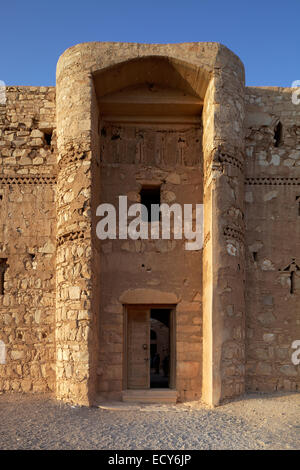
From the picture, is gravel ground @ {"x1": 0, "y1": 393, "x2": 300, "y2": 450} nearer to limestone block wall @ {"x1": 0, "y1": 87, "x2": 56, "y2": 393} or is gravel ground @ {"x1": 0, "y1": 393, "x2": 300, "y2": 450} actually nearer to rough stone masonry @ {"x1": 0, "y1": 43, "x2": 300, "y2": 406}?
rough stone masonry @ {"x1": 0, "y1": 43, "x2": 300, "y2": 406}

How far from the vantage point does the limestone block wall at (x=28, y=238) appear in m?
8.55

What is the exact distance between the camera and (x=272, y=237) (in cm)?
895

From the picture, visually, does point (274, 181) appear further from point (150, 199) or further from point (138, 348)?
point (138, 348)

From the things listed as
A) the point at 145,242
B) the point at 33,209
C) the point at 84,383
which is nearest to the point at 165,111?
the point at 145,242

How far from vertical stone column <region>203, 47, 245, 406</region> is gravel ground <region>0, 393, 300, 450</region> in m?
0.58

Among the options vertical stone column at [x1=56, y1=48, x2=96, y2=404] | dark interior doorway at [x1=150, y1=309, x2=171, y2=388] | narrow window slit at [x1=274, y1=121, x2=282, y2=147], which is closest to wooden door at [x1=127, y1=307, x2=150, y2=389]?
vertical stone column at [x1=56, y1=48, x2=96, y2=404]

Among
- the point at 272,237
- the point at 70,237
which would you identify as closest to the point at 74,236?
the point at 70,237

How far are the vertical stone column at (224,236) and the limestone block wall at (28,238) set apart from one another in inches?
120

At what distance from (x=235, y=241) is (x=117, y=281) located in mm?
2397

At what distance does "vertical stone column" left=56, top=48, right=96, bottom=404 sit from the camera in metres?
7.73

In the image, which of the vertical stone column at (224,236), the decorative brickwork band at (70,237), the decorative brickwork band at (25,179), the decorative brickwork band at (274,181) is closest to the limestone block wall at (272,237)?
the decorative brickwork band at (274,181)

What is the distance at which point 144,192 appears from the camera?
9.43 meters

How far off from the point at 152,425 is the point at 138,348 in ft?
7.65

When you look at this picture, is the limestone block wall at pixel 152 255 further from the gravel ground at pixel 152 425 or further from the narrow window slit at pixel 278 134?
the narrow window slit at pixel 278 134
